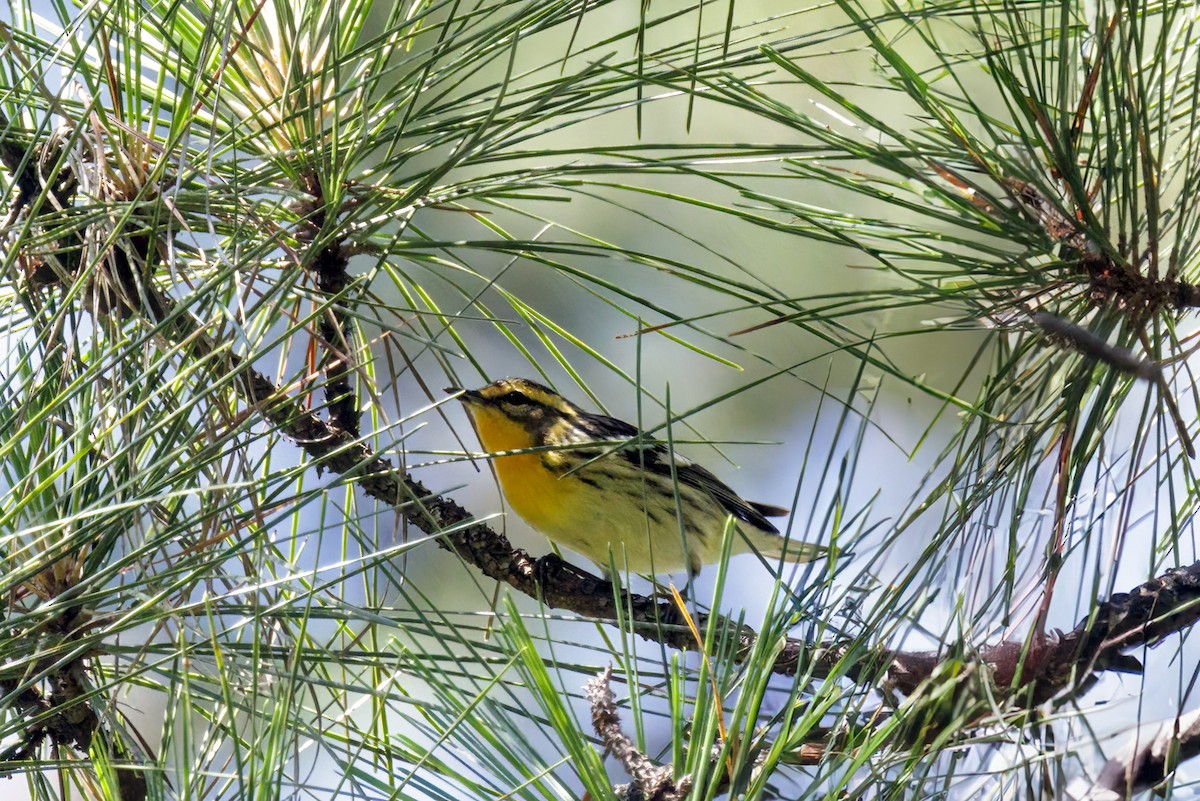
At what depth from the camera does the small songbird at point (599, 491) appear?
2721 mm

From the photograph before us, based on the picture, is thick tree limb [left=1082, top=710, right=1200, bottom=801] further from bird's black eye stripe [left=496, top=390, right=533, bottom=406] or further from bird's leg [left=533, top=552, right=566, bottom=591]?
bird's black eye stripe [left=496, top=390, right=533, bottom=406]

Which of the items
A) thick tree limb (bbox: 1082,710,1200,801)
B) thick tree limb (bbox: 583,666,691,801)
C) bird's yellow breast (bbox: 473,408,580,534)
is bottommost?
thick tree limb (bbox: 583,666,691,801)

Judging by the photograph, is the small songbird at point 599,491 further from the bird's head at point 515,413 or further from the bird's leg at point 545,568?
the bird's leg at point 545,568

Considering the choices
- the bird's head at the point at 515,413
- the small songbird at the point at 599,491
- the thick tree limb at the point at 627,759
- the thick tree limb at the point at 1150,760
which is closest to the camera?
the thick tree limb at the point at 1150,760

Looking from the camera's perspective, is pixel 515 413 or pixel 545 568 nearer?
pixel 545 568

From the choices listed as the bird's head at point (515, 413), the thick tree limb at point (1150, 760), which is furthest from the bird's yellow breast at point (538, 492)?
the thick tree limb at point (1150, 760)

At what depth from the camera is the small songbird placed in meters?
2.72

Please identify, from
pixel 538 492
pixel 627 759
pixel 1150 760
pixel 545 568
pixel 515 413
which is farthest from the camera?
pixel 515 413

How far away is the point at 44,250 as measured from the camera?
55.1 inches

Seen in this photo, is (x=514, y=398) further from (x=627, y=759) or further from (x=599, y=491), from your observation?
(x=627, y=759)

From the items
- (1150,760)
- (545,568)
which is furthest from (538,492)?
(1150,760)


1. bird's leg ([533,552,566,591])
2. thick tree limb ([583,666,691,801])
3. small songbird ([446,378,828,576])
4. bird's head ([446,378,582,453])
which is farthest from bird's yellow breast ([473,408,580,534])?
thick tree limb ([583,666,691,801])

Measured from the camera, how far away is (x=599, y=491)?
2.75m

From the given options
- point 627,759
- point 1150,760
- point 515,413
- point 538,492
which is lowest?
point 627,759
